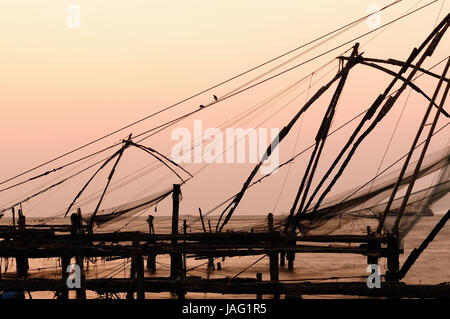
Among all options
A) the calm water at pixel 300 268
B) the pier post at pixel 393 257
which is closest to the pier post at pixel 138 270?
the pier post at pixel 393 257

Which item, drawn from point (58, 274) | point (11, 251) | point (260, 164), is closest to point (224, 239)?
point (260, 164)

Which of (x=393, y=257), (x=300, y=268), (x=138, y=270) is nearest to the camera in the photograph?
(x=138, y=270)

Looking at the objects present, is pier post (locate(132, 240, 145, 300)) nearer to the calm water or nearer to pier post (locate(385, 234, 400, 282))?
pier post (locate(385, 234, 400, 282))

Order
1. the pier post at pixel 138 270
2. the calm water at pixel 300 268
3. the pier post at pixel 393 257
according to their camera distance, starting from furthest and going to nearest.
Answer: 1. the calm water at pixel 300 268
2. the pier post at pixel 393 257
3. the pier post at pixel 138 270

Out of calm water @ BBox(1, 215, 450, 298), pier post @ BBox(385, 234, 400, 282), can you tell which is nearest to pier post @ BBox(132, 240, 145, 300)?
pier post @ BBox(385, 234, 400, 282)

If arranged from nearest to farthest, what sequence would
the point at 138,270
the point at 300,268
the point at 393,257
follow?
the point at 138,270 < the point at 393,257 < the point at 300,268

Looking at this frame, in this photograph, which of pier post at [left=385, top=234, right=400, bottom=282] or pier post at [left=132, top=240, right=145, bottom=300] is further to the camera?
pier post at [left=385, top=234, right=400, bottom=282]

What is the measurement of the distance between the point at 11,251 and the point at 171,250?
15.6 feet

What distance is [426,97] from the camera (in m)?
16.2

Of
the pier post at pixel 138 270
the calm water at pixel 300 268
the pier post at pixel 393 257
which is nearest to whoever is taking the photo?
the pier post at pixel 138 270

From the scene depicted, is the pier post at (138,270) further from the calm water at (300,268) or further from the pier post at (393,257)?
the calm water at (300,268)

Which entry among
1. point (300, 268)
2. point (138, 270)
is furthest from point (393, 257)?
point (300, 268)

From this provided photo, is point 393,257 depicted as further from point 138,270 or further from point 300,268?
point 300,268

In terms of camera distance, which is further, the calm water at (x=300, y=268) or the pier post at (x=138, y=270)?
the calm water at (x=300, y=268)
